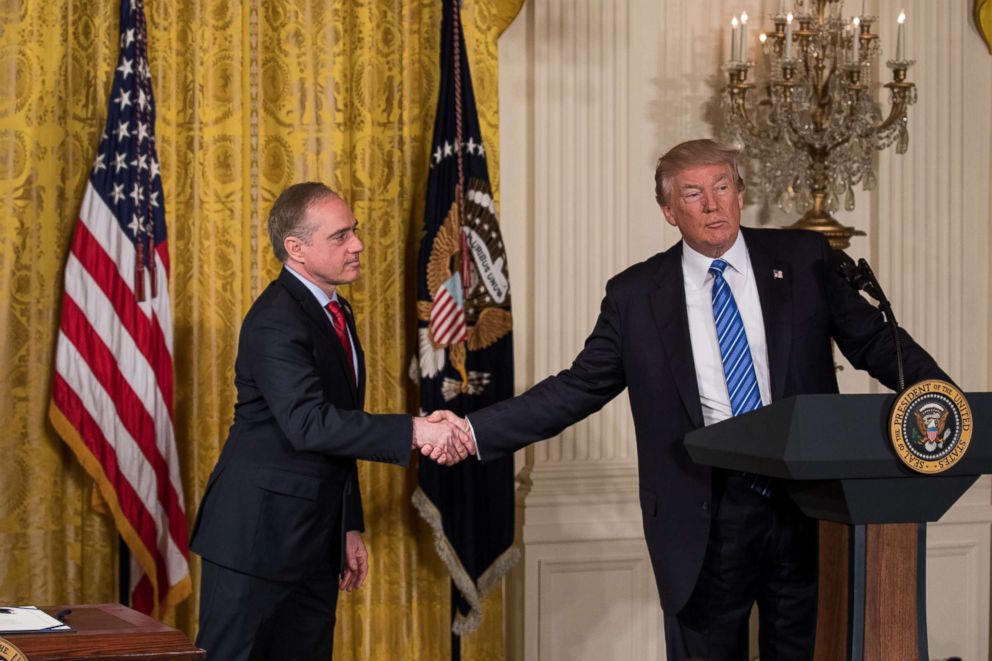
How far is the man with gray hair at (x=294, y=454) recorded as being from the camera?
3508 millimetres

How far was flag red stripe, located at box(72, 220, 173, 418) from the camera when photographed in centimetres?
444

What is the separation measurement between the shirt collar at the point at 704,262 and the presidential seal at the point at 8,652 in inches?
84.6

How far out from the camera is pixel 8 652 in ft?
6.75

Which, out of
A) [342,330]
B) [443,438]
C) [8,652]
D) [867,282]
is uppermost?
[867,282]

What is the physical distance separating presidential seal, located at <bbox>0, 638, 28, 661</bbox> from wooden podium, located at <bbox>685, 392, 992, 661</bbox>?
5.02 feet

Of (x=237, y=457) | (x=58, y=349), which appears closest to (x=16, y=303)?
(x=58, y=349)

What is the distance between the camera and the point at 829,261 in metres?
3.56

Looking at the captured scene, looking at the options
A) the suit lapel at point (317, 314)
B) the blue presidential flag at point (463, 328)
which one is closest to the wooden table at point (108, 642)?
the suit lapel at point (317, 314)

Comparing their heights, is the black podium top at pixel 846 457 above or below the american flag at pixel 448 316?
below

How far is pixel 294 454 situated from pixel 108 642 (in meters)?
1.22

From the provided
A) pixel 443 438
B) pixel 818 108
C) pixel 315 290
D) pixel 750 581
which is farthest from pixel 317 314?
pixel 818 108

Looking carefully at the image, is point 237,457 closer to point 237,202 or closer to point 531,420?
point 531,420

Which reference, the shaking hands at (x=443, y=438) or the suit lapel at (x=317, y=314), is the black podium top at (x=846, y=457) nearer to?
the shaking hands at (x=443, y=438)

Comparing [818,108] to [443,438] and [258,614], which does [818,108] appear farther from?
[258,614]
